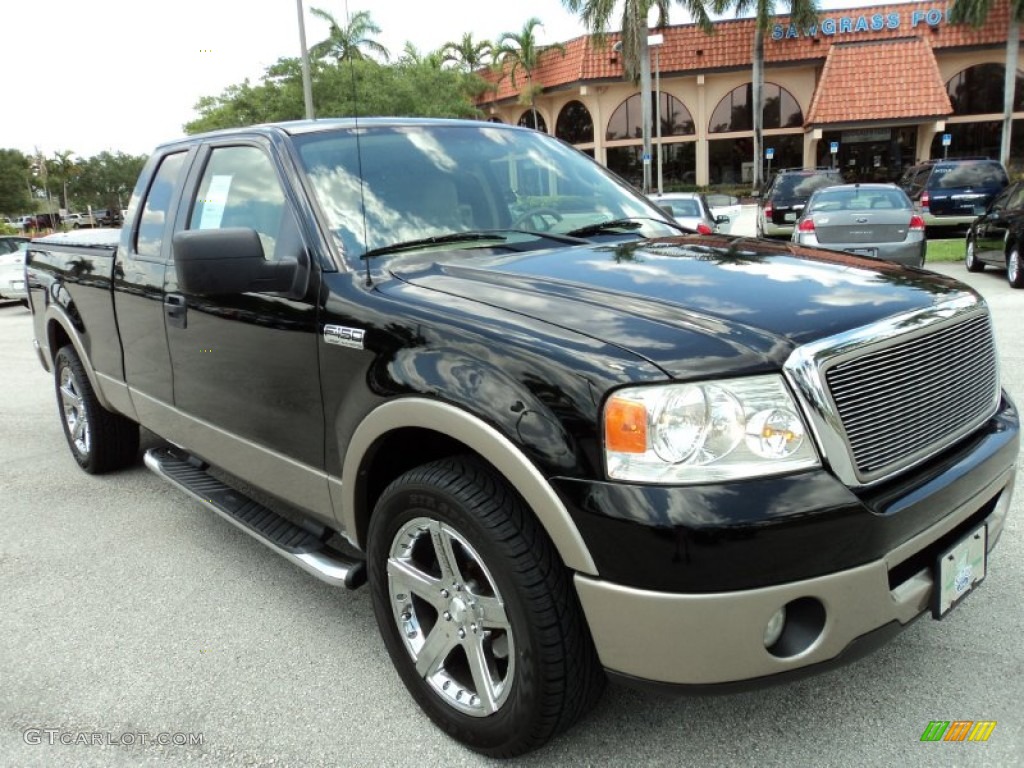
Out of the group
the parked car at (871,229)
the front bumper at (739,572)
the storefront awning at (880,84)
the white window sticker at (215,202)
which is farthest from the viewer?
the storefront awning at (880,84)

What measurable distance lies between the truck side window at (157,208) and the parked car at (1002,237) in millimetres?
11064

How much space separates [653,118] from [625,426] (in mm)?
43190

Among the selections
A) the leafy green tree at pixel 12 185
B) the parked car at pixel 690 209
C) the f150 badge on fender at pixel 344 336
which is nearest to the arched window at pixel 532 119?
the parked car at pixel 690 209

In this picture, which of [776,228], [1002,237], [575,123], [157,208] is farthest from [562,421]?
[575,123]

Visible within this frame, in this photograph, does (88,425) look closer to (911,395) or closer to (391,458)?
(391,458)

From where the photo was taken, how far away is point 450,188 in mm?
3293

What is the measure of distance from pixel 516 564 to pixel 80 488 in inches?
156

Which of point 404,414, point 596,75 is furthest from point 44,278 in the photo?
point 596,75

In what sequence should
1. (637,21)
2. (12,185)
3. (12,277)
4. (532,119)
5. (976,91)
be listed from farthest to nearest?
1. (12,185)
2. (532,119)
3. (976,91)
4. (637,21)
5. (12,277)

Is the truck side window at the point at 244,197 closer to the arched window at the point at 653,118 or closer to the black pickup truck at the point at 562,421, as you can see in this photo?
the black pickup truck at the point at 562,421

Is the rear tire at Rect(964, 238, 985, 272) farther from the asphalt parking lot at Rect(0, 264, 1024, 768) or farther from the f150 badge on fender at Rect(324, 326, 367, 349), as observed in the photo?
the f150 badge on fender at Rect(324, 326, 367, 349)

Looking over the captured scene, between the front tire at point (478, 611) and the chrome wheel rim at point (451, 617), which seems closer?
the front tire at point (478, 611)

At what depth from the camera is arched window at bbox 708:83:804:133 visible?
4091 centimetres

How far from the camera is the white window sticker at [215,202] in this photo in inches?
140
